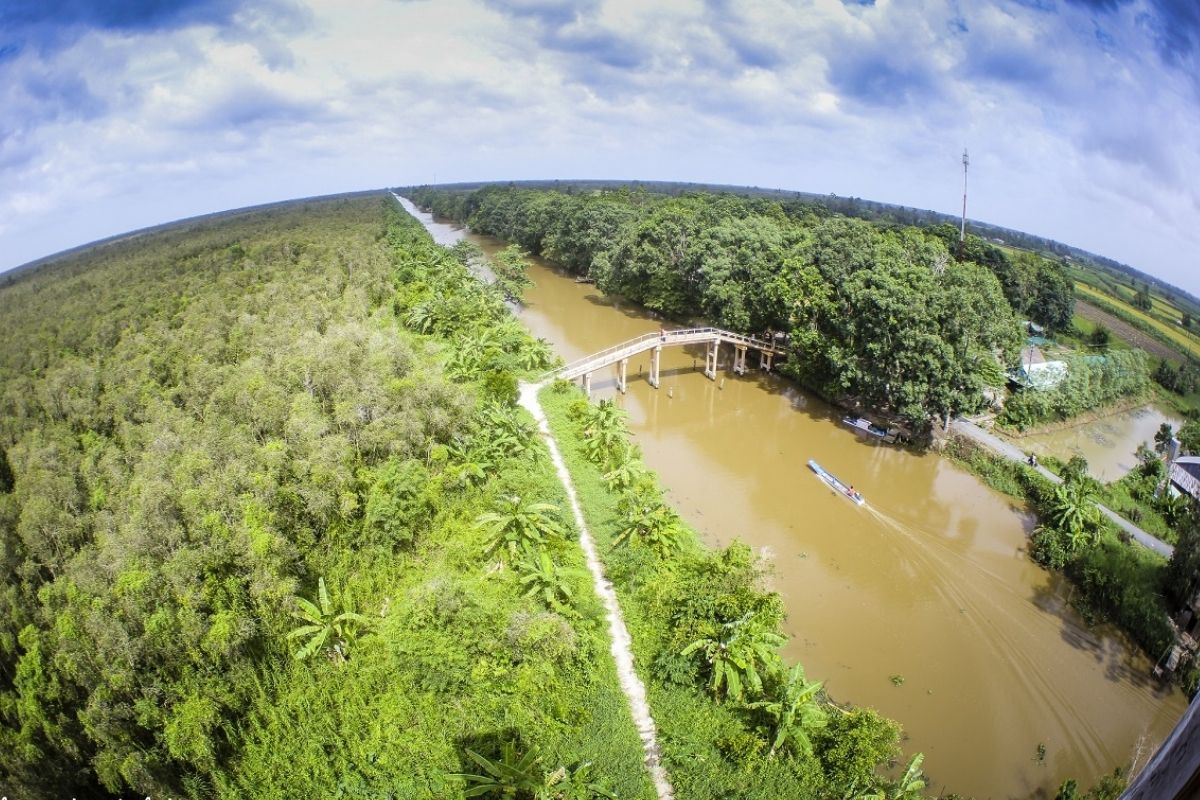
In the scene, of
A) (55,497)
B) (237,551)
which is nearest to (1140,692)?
(237,551)

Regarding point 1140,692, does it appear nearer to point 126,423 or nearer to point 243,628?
point 243,628

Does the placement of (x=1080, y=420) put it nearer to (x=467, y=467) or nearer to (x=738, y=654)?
(x=738, y=654)

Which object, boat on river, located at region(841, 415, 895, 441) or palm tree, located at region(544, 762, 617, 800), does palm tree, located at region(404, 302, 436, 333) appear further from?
palm tree, located at region(544, 762, 617, 800)

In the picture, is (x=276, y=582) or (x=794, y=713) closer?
(x=794, y=713)

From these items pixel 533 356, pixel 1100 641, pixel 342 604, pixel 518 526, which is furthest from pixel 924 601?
pixel 533 356

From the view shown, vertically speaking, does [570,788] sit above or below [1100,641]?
above
